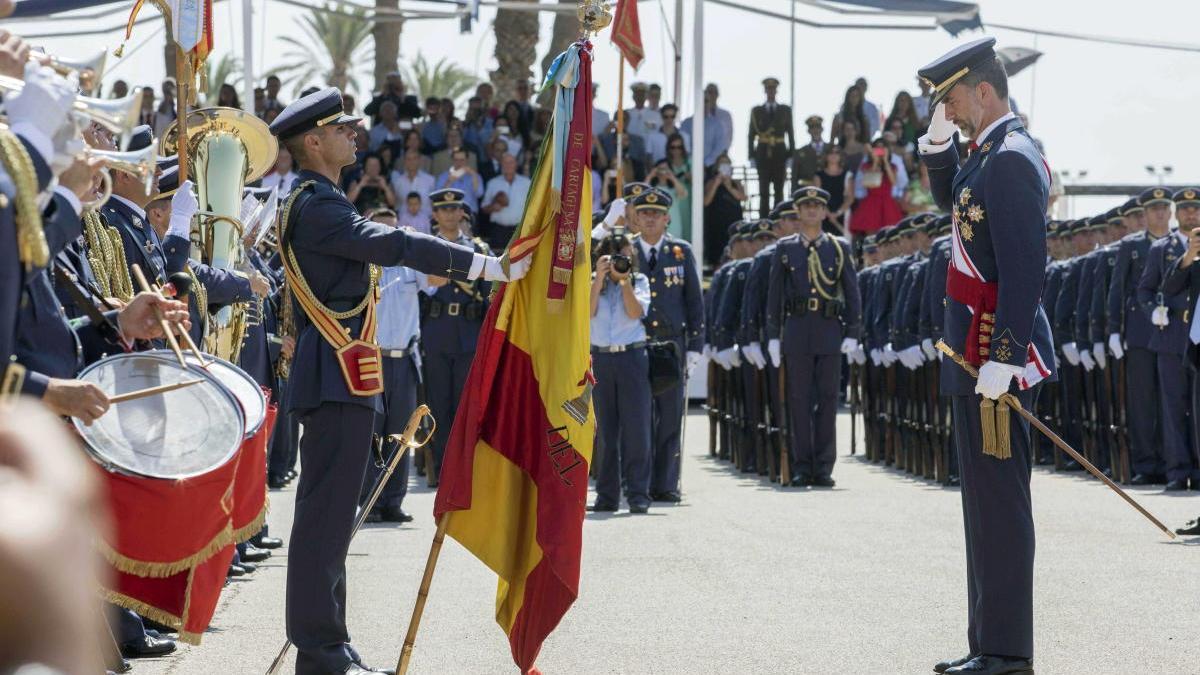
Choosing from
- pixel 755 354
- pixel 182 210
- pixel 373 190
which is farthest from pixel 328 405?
pixel 373 190

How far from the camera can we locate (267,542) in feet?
35.6

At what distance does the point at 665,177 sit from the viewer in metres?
23.2

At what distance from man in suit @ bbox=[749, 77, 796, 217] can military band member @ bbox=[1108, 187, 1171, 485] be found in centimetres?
1042

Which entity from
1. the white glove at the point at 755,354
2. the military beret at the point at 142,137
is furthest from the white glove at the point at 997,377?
the white glove at the point at 755,354

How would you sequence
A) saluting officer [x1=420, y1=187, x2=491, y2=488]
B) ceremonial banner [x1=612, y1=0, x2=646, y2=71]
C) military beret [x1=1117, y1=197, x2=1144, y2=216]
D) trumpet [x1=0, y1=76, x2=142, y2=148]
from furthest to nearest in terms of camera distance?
military beret [x1=1117, y1=197, x2=1144, y2=216] < ceremonial banner [x1=612, y1=0, x2=646, y2=71] < saluting officer [x1=420, y1=187, x2=491, y2=488] < trumpet [x1=0, y1=76, x2=142, y2=148]

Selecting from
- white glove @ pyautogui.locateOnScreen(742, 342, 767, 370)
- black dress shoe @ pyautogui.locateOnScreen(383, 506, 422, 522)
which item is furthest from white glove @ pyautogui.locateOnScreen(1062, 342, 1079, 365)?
black dress shoe @ pyautogui.locateOnScreen(383, 506, 422, 522)

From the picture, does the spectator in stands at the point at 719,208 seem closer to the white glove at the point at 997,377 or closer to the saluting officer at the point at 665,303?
the saluting officer at the point at 665,303

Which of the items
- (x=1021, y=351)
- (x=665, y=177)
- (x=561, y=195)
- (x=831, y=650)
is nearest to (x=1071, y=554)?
(x=831, y=650)

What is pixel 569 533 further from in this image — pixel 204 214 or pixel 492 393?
pixel 204 214

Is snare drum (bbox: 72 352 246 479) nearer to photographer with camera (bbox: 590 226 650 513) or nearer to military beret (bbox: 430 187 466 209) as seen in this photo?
photographer with camera (bbox: 590 226 650 513)

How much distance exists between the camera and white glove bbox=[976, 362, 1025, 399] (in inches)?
244

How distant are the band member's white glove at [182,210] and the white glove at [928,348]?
882 cm

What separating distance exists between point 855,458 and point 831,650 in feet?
38.6

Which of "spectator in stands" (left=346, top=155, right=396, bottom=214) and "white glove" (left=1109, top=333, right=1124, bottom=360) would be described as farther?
"spectator in stands" (left=346, top=155, right=396, bottom=214)
